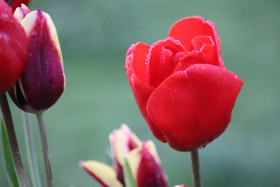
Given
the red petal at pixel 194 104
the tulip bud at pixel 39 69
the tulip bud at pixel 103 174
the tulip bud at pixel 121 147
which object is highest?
the tulip bud at pixel 39 69

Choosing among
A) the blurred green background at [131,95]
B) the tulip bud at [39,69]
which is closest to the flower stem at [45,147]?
the tulip bud at [39,69]

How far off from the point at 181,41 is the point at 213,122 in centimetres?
5

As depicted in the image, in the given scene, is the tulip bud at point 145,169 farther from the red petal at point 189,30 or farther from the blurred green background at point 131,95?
the blurred green background at point 131,95

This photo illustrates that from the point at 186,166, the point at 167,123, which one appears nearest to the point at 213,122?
the point at 167,123

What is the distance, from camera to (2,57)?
0.87ft

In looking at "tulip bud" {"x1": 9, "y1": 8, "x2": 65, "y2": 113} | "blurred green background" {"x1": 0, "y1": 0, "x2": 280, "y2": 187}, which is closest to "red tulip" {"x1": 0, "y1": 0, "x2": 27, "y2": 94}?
"tulip bud" {"x1": 9, "y1": 8, "x2": 65, "y2": 113}

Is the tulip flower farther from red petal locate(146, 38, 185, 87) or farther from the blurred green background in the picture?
the blurred green background

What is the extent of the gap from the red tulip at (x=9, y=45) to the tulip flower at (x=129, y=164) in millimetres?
69

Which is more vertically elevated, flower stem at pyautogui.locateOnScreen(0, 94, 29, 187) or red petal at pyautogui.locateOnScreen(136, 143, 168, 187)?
flower stem at pyautogui.locateOnScreen(0, 94, 29, 187)

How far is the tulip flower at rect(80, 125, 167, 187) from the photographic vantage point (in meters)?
0.28

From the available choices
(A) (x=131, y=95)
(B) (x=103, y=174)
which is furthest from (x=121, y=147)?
(A) (x=131, y=95)

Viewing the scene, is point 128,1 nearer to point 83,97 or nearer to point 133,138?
point 83,97

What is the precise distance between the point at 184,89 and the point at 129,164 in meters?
0.04

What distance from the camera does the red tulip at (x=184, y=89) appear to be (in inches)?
11.0
